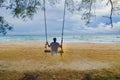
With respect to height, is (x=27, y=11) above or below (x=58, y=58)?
above


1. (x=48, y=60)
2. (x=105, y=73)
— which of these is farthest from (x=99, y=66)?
(x=48, y=60)

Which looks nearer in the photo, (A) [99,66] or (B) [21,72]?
(B) [21,72]

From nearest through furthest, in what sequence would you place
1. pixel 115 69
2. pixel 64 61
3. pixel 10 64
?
1. pixel 115 69
2. pixel 10 64
3. pixel 64 61

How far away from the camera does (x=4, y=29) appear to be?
60.9ft

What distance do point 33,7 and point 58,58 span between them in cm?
1143

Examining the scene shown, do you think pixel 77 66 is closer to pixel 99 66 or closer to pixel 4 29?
pixel 99 66

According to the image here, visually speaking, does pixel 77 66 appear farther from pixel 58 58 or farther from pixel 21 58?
pixel 21 58

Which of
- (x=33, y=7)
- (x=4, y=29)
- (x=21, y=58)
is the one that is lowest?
(x=21, y=58)

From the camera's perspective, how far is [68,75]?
22469 millimetres

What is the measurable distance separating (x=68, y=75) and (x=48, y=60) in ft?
21.0

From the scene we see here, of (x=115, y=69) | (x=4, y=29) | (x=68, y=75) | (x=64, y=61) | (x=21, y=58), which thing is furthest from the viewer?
(x=21, y=58)

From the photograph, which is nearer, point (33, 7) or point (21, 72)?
point (33, 7)

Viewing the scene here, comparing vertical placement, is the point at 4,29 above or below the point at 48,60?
above

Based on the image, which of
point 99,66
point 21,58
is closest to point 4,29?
point 99,66
